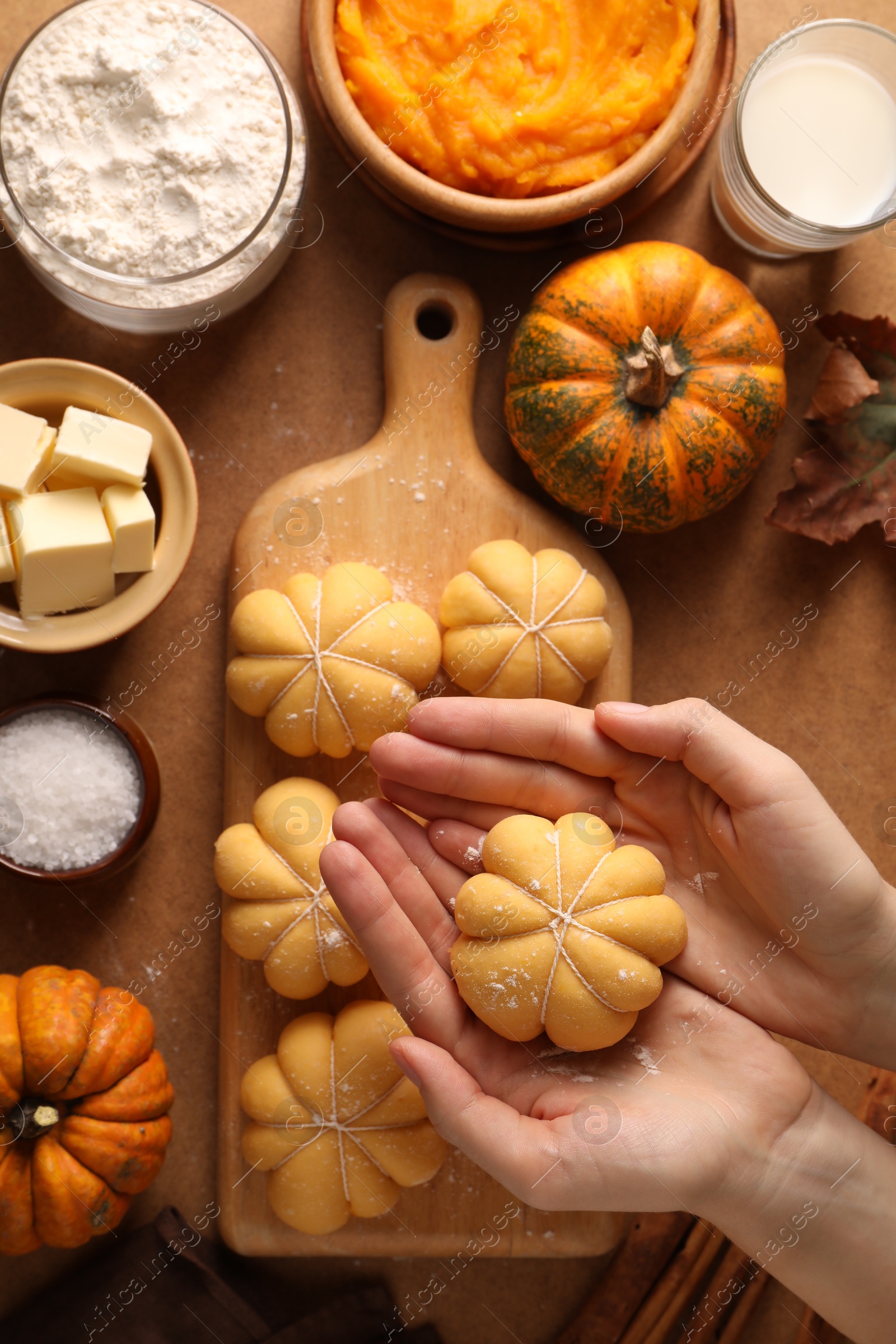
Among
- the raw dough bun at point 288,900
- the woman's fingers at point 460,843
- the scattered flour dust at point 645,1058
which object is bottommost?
the raw dough bun at point 288,900

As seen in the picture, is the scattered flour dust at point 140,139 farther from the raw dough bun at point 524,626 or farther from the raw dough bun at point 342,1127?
the raw dough bun at point 342,1127

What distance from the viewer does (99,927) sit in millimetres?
2051

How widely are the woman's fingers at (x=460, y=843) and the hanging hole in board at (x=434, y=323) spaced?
103cm

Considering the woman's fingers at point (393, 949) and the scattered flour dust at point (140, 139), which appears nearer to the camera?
the woman's fingers at point (393, 949)

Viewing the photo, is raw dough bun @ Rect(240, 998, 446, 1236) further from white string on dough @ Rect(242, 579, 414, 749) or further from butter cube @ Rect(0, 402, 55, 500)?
butter cube @ Rect(0, 402, 55, 500)

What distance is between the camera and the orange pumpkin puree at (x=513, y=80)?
Result: 1.83 m

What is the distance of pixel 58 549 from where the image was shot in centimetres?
171

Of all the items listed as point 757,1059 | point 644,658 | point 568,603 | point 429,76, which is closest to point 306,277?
point 429,76

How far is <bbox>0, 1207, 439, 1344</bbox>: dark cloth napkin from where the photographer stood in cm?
193

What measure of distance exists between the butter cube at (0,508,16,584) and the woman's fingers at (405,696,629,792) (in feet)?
2.50

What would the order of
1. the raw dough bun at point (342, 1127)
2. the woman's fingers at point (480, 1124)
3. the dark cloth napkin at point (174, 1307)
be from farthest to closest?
the dark cloth napkin at point (174, 1307), the raw dough bun at point (342, 1127), the woman's fingers at point (480, 1124)

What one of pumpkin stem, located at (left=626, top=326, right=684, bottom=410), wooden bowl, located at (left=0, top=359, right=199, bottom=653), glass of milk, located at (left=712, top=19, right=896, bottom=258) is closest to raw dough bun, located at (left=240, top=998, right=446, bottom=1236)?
wooden bowl, located at (left=0, top=359, right=199, bottom=653)

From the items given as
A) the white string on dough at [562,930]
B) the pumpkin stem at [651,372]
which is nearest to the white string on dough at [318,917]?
the white string on dough at [562,930]

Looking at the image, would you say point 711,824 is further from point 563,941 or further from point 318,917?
point 318,917
